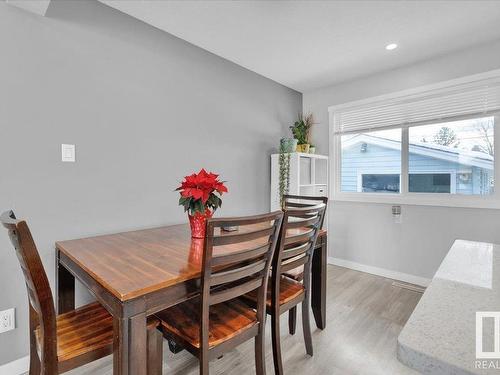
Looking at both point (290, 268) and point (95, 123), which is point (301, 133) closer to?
point (290, 268)

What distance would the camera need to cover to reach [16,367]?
1659 millimetres

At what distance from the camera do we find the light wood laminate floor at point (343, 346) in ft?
5.53

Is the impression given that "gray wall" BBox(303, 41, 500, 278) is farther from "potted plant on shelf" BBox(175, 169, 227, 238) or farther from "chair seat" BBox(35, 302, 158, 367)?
"chair seat" BBox(35, 302, 158, 367)

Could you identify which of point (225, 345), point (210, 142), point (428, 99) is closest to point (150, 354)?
point (225, 345)

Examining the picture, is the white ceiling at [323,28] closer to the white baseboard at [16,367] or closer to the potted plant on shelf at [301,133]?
the potted plant on shelf at [301,133]

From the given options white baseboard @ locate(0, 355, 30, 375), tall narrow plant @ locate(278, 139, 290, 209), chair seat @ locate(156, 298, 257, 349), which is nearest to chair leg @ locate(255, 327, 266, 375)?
chair seat @ locate(156, 298, 257, 349)

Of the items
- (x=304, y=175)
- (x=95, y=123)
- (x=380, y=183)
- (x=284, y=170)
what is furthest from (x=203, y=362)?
(x=380, y=183)

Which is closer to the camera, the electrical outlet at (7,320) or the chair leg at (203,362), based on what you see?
the chair leg at (203,362)

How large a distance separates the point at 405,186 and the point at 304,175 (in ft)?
3.79

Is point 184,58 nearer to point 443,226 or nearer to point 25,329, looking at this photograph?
point 25,329

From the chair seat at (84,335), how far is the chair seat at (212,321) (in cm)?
10

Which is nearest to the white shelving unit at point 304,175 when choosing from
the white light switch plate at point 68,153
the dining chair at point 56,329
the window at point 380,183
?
the window at point 380,183

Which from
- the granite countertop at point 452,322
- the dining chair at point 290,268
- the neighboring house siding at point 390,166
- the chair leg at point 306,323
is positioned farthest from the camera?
the neighboring house siding at point 390,166

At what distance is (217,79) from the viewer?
2738 mm
